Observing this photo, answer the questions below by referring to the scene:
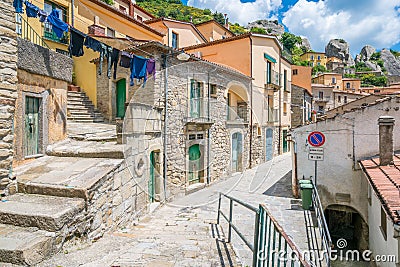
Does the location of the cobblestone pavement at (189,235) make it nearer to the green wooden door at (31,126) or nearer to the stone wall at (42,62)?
the green wooden door at (31,126)

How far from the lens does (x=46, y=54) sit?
5.95 m

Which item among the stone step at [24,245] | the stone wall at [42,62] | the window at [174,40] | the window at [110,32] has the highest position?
the window at [174,40]

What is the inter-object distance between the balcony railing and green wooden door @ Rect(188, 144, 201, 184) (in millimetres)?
3199

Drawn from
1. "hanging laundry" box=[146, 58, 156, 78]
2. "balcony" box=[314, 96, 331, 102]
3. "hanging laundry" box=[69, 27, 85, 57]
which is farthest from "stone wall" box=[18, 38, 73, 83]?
"balcony" box=[314, 96, 331, 102]

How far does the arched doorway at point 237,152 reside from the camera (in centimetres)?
1527

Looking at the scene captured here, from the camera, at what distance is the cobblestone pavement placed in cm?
365

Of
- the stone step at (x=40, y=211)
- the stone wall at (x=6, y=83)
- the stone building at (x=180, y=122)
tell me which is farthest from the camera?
the stone building at (x=180, y=122)

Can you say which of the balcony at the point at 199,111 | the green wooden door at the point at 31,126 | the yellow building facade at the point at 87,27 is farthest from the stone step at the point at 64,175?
the yellow building facade at the point at 87,27

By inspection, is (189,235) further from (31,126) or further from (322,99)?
(322,99)

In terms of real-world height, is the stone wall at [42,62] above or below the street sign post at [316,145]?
above

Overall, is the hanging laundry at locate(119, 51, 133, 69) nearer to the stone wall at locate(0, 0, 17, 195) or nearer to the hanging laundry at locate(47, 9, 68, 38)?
the hanging laundry at locate(47, 9, 68, 38)

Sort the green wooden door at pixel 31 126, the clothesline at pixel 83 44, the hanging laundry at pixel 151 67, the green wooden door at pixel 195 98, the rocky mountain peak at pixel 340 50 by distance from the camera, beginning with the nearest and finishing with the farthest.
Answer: the green wooden door at pixel 31 126, the clothesline at pixel 83 44, the hanging laundry at pixel 151 67, the green wooden door at pixel 195 98, the rocky mountain peak at pixel 340 50

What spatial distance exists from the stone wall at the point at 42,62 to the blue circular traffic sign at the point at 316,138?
24.5ft

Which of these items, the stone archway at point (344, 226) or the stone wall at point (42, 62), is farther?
the stone archway at point (344, 226)
